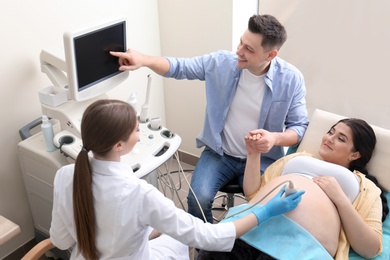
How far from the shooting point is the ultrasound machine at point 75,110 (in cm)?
143

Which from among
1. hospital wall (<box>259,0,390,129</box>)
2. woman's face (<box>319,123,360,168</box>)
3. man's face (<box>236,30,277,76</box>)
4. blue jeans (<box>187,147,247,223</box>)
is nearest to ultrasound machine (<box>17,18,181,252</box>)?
blue jeans (<box>187,147,247,223</box>)

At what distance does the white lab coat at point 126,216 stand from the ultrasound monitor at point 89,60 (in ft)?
1.36

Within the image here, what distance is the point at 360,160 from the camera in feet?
5.44

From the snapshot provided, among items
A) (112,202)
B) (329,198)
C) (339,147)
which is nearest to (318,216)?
(329,198)

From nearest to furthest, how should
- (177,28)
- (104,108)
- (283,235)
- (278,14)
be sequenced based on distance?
(104,108) → (283,235) → (278,14) → (177,28)

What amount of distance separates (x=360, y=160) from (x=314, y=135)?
247 millimetres

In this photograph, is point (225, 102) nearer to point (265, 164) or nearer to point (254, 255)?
point (265, 164)

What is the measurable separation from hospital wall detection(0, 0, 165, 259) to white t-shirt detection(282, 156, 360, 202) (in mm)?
1265

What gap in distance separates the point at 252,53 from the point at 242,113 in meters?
0.33

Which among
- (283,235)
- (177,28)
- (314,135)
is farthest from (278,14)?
(283,235)

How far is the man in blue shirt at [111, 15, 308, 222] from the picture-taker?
1.81 meters

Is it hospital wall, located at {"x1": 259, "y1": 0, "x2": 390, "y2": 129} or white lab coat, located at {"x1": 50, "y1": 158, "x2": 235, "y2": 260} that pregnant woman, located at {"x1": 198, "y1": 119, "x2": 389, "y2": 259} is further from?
hospital wall, located at {"x1": 259, "y1": 0, "x2": 390, "y2": 129}

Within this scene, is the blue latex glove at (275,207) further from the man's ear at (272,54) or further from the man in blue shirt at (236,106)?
the man's ear at (272,54)

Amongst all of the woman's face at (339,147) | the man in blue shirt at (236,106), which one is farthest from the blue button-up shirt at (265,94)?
the woman's face at (339,147)
